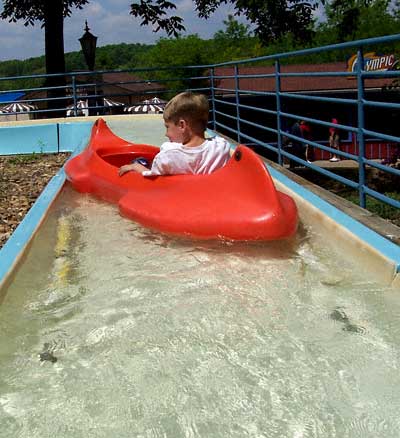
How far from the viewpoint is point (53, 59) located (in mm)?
13430

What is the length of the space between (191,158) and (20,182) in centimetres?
322

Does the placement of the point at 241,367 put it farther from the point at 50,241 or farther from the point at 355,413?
the point at 50,241

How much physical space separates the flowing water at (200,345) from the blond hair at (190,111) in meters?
0.87

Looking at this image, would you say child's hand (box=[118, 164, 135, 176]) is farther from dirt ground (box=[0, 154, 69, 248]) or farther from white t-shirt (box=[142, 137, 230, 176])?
dirt ground (box=[0, 154, 69, 248])

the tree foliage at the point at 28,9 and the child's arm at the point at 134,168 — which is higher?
the tree foliage at the point at 28,9

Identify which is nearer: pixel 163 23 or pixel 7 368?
pixel 7 368

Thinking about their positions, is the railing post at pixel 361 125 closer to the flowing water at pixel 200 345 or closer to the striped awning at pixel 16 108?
the flowing water at pixel 200 345

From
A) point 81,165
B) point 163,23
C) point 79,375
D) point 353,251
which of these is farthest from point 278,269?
point 163,23

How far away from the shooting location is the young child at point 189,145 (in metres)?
3.43

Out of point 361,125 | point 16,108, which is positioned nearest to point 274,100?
point 16,108

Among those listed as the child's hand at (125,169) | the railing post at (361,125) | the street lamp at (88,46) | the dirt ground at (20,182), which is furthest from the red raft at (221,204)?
the street lamp at (88,46)

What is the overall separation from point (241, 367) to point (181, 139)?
198 centimetres

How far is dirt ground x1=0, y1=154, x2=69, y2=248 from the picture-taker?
14.4ft

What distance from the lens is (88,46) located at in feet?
40.2
